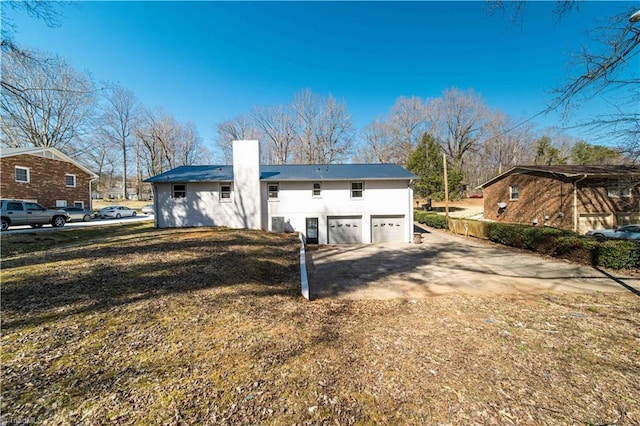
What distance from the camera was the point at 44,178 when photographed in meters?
19.7

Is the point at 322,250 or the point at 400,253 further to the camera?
the point at 322,250

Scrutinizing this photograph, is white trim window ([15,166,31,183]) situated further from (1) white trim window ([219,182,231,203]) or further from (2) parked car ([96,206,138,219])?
(1) white trim window ([219,182,231,203])

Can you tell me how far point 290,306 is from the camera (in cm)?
545

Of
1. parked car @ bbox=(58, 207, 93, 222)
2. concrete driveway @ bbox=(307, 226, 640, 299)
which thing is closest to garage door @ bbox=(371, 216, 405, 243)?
concrete driveway @ bbox=(307, 226, 640, 299)

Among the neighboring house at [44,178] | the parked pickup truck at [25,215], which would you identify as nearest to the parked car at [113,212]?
the neighboring house at [44,178]

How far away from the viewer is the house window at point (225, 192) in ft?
52.0

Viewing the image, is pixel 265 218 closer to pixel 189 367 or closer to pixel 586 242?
pixel 189 367

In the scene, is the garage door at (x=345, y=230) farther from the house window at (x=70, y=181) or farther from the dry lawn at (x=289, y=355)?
the house window at (x=70, y=181)

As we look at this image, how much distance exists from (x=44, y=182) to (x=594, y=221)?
134 ft

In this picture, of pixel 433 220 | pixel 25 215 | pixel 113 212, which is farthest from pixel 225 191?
pixel 433 220

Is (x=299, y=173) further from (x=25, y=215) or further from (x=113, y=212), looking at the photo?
(x=113, y=212)

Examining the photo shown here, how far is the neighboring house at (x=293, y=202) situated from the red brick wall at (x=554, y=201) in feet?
31.7

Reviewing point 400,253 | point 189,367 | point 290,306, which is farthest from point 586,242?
point 189,367

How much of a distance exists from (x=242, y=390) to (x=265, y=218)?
44.9 feet
